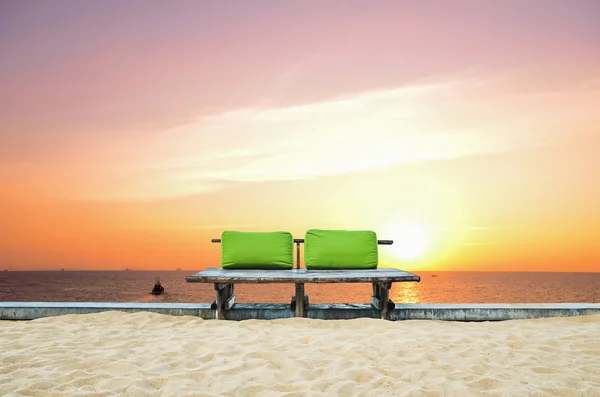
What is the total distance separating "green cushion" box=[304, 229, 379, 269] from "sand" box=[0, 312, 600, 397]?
3.20 feet

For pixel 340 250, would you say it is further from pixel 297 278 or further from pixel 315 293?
pixel 315 293

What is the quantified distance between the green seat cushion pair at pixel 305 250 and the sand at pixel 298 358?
0.94 metres

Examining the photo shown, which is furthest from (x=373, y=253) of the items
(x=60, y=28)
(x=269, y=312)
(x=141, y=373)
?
(x=60, y=28)

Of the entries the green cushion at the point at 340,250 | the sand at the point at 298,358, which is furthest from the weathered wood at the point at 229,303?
the green cushion at the point at 340,250

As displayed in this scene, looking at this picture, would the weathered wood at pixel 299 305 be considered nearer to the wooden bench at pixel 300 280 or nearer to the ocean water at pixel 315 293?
the wooden bench at pixel 300 280

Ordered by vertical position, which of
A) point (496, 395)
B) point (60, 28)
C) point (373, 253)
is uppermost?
point (60, 28)

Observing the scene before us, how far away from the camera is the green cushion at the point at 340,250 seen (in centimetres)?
602

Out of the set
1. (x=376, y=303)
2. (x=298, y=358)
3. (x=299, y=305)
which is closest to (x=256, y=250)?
(x=299, y=305)

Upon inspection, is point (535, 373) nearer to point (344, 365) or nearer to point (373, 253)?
point (344, 365)

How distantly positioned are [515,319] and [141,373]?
4.48m

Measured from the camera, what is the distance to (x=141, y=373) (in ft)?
10.9

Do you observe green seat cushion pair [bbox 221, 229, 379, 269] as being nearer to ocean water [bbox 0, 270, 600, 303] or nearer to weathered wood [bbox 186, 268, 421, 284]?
weathered wood [bbox 186, 268, 421, 284]

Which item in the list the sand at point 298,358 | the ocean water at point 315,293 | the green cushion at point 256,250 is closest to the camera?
the sand at point 298,358

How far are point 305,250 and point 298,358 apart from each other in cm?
250
